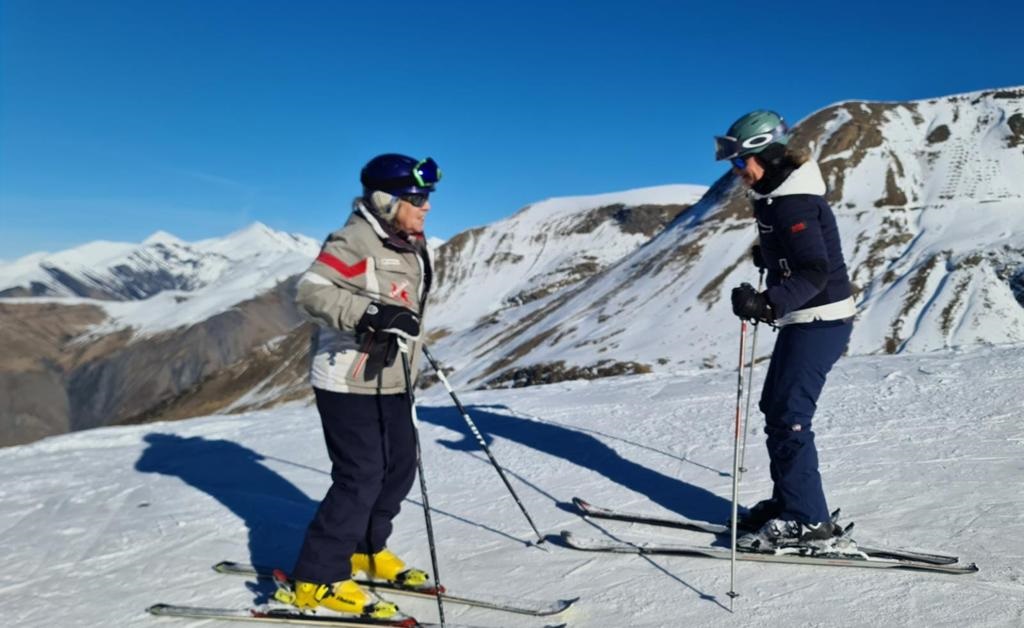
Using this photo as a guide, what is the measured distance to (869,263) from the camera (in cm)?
6338

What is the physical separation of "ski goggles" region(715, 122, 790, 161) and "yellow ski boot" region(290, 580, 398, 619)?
406cm

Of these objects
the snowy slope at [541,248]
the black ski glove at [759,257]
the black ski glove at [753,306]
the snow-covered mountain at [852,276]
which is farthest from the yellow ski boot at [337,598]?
the snowy slope at [541,248]

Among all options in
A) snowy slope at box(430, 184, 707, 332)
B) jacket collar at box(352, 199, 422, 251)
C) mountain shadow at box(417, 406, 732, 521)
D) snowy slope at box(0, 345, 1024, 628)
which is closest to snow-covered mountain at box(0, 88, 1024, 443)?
snowy slope at box(430, 184, 707, 332)

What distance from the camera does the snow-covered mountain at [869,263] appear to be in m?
51.6

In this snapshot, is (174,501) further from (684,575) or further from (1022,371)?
(1022,371)

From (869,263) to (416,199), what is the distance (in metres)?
67.3

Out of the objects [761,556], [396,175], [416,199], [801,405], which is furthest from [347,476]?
[801,405]

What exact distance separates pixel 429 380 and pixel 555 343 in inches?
495

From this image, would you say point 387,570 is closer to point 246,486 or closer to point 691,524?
point 691,524

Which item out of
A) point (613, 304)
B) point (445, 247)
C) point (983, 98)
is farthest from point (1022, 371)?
point (445, 247)

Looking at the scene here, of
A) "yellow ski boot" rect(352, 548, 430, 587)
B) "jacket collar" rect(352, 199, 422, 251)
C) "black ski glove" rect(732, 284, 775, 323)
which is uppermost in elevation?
"jacket collar" rect(352, 199, 422, 251)

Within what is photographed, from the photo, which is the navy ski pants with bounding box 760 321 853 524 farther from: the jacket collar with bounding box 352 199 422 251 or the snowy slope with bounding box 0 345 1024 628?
the jacket collar with bounding box 352 199 422 251

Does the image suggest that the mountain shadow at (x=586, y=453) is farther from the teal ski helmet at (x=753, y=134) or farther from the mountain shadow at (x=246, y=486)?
the teal ski helmet at (x=753, y=134)

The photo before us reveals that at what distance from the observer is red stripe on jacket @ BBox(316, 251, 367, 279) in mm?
4680
